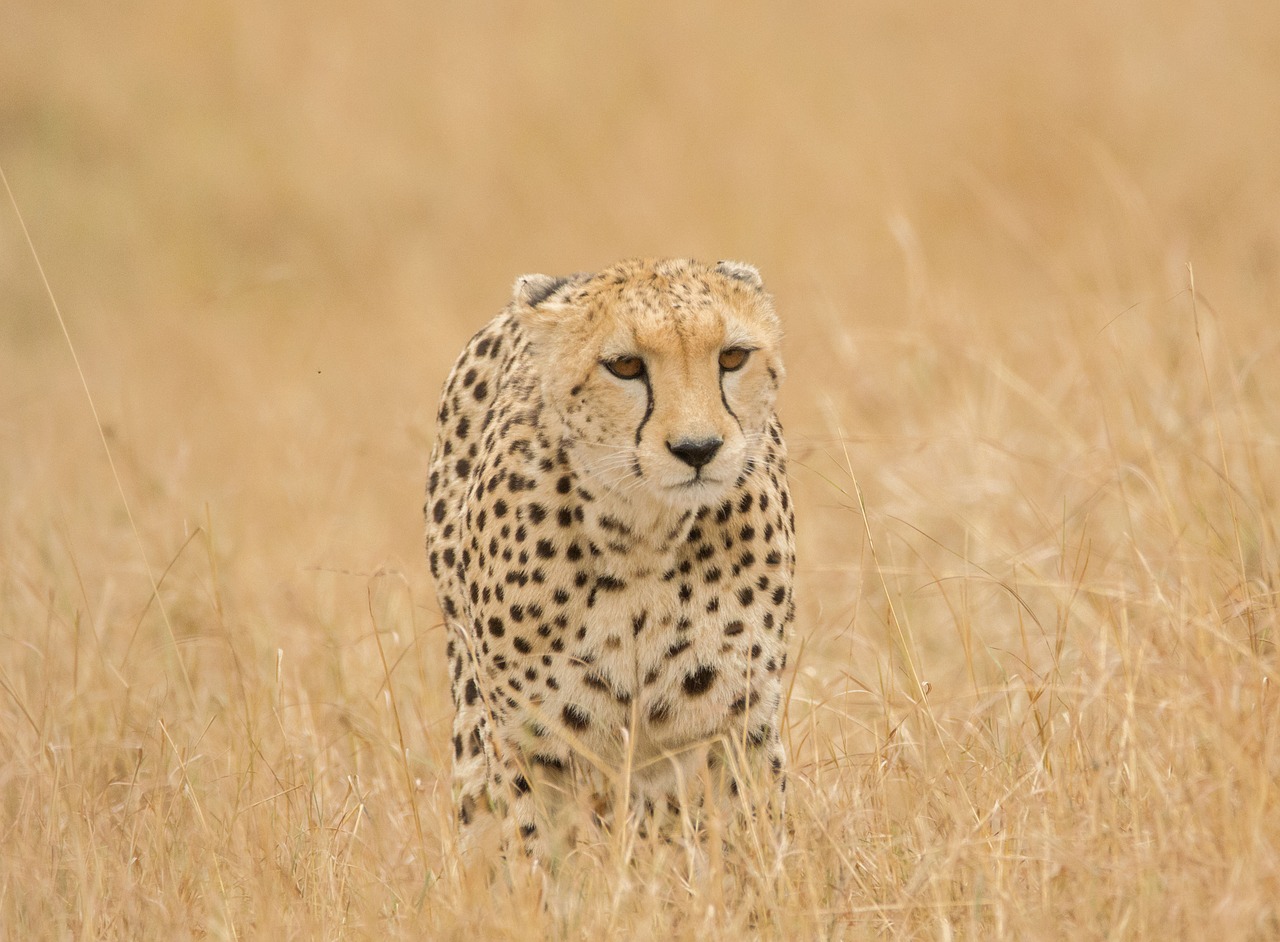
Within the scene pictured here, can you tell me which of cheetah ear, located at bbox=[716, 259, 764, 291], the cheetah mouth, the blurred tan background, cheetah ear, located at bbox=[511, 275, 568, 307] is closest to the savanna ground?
the blurred tan background

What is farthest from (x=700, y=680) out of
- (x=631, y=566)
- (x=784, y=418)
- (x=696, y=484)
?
(x=784, y=418)

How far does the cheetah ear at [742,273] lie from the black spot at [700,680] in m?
0.71

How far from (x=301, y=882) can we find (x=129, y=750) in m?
0.70

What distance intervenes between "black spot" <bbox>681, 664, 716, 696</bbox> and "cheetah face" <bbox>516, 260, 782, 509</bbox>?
0.99ft

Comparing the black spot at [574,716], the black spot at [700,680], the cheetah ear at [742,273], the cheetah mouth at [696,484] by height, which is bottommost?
the black spot at [574,716]

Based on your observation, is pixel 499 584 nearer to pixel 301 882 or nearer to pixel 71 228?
pixel 301 882

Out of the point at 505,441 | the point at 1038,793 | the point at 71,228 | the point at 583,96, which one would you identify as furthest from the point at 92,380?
the point at 1038,793

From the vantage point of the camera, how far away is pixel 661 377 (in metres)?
2.66

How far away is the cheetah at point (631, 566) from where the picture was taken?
8.84 ft

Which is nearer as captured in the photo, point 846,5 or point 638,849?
point 638,849

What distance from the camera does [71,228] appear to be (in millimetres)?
10180

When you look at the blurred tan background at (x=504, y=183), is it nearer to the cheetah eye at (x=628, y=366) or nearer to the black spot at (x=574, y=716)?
the black spot at (x=574, y=716)

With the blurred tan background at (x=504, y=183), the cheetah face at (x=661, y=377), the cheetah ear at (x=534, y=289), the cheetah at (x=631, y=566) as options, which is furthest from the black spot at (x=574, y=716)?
the blurred tan background at (x=504, y=183)

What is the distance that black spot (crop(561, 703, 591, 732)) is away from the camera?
284 cm
